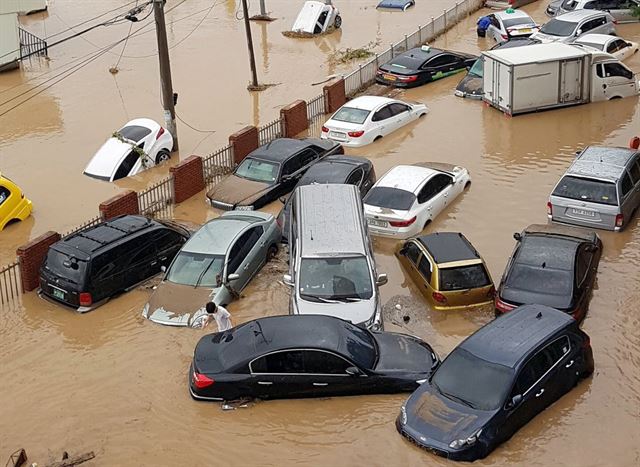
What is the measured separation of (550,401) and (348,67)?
75.1ft

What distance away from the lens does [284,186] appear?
22.4 metres

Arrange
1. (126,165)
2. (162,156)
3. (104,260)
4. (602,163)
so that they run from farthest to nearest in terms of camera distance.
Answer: (162,156) < (126,165) < (602,163) < (104,260)

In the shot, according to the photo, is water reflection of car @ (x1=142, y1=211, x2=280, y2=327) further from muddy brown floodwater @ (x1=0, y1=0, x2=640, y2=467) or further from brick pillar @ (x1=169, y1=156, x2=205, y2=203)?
brick pillar @ (x1=169, y1=156, x2=205, y2=203)

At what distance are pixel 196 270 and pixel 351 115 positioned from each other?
398 inches

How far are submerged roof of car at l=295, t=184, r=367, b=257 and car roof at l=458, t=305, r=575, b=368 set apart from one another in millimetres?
3384

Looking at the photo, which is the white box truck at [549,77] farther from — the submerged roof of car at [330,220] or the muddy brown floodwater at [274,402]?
the submerged roof of car at [330,220]

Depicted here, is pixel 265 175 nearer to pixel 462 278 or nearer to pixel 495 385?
pixel 462 278

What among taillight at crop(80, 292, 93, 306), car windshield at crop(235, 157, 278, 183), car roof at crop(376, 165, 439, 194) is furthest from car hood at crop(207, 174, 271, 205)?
taillight at crop(80, 292, 93, 306)

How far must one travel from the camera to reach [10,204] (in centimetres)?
2188

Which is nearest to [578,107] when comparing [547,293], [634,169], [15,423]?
[634,169]

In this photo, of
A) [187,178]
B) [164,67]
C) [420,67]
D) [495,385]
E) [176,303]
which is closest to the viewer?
[495,385]

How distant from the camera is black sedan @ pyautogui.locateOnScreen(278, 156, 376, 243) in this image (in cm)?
2082

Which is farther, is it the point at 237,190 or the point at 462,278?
the point at 237,190

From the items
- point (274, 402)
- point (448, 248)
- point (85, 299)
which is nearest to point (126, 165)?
point (85, 299)
